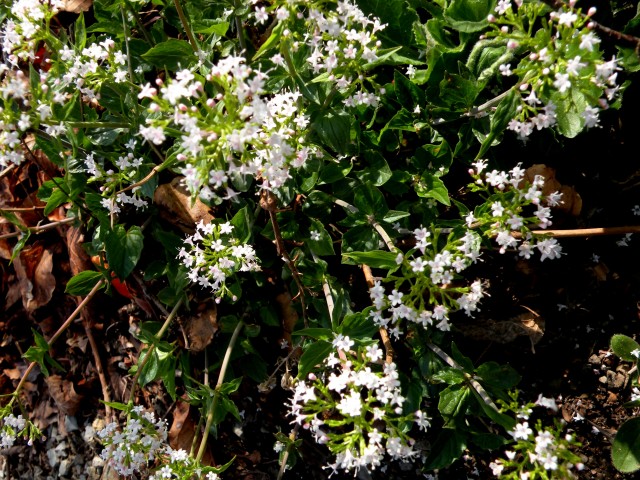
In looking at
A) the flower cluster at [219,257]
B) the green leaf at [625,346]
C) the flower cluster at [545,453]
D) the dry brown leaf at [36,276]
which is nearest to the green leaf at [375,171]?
the flower cluster at [219,257]

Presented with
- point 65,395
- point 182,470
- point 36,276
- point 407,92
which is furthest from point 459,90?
point 65,395

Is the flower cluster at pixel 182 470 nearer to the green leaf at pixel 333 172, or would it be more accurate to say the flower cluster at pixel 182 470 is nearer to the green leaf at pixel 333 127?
the green leaf at pixel 333 172

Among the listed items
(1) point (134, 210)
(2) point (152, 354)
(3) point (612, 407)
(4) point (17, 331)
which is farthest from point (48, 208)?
(3) point (612, 407)

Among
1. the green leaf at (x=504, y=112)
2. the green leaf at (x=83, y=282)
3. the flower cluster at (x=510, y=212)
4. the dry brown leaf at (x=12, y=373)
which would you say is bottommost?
the dry brown leaf at (x=12, y=373)

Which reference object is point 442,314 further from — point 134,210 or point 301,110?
point 134,210

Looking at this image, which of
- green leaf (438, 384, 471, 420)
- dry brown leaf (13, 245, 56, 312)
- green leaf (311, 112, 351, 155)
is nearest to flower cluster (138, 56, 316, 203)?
green leaf (311, 112, 351, 155)
